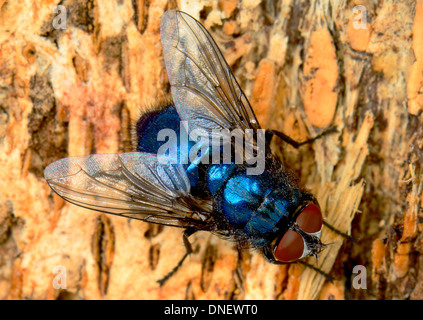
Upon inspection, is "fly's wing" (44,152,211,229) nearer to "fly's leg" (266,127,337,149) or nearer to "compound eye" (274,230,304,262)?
"compound eye" (274,230,304,262)

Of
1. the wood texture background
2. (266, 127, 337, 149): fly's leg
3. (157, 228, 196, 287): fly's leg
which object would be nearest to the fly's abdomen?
the wood texture background

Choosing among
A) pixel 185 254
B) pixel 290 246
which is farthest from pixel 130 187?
pixel 290 246

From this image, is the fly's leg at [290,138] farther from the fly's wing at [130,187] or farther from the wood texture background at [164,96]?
the fly's wing at [130,187]

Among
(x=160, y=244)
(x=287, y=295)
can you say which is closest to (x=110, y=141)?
(x=160, y=244)

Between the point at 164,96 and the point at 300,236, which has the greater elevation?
the point at 164,96

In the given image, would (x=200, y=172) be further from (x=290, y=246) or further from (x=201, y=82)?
(x=290, y=246)

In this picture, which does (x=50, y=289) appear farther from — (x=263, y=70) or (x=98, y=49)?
(x=263, y=70)
